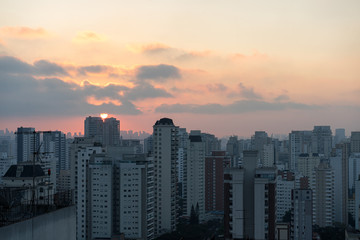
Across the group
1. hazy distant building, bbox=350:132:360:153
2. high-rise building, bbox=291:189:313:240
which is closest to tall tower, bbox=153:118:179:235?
high-rise building, bbox=291:189:313:240

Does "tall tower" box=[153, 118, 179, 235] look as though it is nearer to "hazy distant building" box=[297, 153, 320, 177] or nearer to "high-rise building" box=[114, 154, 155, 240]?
"high-rise building" box=[114, 154, 155, 240]

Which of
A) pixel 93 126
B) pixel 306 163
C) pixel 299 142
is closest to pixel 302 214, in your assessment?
pixel 306 163

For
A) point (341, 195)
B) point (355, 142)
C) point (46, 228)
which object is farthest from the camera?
point (355, 142)

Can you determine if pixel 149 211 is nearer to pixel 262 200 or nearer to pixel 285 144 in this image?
pixel 262 200

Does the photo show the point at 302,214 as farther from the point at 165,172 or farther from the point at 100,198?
the point at 165,172

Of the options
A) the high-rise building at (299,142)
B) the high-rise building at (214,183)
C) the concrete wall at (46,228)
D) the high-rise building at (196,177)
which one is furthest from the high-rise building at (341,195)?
the concrete wall at (46,228)
